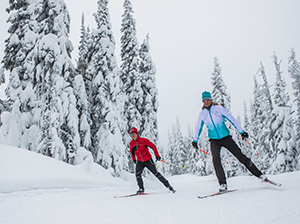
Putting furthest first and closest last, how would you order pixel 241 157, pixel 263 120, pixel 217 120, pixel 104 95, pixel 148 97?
1. pixel 263 120
2. pixel 148 97
3. pixel 104 95
4. pixel 217 120
5. pixel 241 157

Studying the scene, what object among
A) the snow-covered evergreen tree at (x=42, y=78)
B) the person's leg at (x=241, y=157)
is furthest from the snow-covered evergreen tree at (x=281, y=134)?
the snow-covered evergreen tree at (x=42, y=78)

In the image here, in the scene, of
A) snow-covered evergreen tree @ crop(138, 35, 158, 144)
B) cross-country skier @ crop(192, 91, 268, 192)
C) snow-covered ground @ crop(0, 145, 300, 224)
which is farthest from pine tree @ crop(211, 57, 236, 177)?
snow-covered ground @ crop(0, 145, 300, 224)

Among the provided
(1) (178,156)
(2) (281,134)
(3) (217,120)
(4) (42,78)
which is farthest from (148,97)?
(1) (178,156)

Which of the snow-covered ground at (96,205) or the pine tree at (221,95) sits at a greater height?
the pine tree at (221,95)

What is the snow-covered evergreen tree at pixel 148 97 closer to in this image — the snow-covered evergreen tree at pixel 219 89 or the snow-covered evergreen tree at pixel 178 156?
the snow-covered evergreen tree at pixel 219 89

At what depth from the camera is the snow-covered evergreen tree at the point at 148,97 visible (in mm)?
20573

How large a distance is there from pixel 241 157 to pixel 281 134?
57.3ft

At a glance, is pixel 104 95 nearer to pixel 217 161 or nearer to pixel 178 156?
pixel 217 161

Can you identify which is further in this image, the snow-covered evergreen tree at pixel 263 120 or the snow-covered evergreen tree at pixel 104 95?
the snow-covered evergreen tree at pixel 263 120

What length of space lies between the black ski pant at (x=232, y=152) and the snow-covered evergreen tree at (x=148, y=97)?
1511 centimetres

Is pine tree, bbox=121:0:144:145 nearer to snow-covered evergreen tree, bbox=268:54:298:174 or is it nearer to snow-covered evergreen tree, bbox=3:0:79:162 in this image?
snow-covered evergreen tree, bbox=3:0:79:162

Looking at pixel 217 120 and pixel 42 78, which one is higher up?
pixel 42 78

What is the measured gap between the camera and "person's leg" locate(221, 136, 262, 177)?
4988 mm

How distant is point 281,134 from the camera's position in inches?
766
